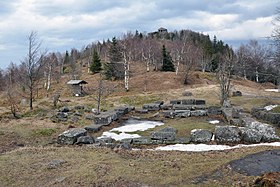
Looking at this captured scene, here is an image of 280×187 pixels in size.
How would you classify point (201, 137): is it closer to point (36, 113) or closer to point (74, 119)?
point (74, 119)

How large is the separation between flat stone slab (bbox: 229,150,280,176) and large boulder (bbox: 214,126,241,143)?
3.99m

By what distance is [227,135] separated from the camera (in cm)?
1293

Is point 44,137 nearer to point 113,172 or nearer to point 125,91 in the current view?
point 113,172

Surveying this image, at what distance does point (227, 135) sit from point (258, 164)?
5.05 meters

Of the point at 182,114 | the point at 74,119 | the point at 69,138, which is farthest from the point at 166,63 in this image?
the point at 69,138

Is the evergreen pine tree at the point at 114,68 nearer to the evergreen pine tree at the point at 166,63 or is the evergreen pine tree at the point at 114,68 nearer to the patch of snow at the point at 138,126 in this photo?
the evergreen pine tree at the point at 166,63

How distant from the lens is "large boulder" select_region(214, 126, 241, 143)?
1285cm

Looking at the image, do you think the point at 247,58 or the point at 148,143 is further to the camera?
the point at 247,58

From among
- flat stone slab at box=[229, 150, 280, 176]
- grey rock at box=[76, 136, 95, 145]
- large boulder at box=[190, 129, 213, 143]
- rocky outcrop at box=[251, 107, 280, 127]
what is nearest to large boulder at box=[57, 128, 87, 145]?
grey rock at box=[76, 136, 95, 145]

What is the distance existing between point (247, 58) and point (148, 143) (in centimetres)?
5353

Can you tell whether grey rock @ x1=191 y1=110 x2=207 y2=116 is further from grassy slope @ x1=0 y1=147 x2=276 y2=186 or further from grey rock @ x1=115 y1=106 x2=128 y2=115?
grassy slope @ x1=0 y1=147 x2=276 y2=186

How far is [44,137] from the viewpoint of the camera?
53.2 feet

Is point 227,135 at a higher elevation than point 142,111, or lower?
higher

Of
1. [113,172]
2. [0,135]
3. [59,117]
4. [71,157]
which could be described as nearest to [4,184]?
[71,157]
